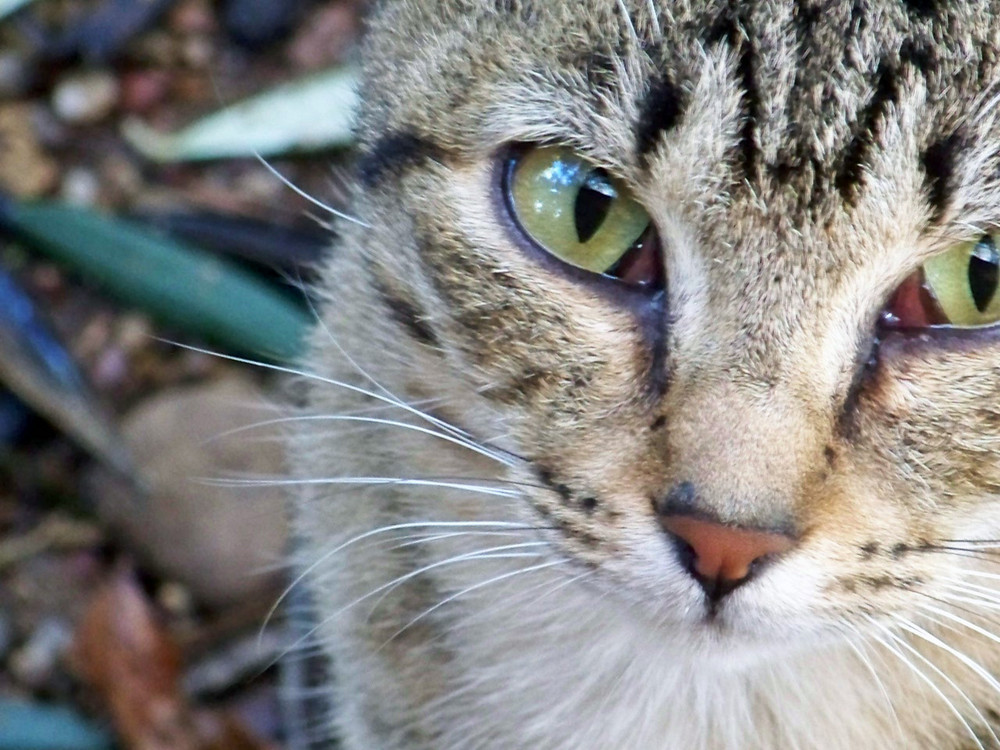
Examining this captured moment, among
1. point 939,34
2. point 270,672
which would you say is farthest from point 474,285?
point 270,672

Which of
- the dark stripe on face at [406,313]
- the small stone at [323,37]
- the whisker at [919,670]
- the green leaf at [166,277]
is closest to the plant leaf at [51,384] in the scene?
the green leaf at [166,277]

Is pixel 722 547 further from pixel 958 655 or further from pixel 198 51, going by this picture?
pixel 198 51

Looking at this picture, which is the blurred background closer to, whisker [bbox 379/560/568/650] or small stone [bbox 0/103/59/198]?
small stone [bbox 0/103/59/198]

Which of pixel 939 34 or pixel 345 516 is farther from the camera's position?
pixel 345 516

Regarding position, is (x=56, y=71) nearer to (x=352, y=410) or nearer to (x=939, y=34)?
(x=352, y=410)

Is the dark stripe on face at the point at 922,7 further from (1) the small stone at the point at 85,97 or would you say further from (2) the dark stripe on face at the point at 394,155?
(1) the small stone at the point at 85,97

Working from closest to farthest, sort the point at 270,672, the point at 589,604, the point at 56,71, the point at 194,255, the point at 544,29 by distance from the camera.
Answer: the point at 544,29, the point at 589,604, the point at 270,672, the point at 194,255, the point at 56,71
